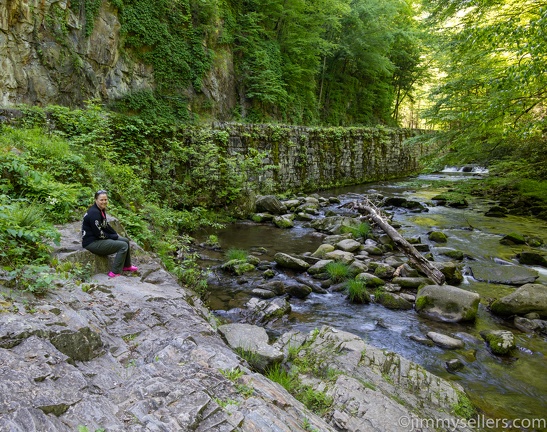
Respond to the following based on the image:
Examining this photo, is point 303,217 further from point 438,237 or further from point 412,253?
point 412,253

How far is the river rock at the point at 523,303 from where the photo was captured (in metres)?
5.70

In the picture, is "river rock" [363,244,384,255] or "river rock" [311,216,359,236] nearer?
"river rock" [363,244,384,255]

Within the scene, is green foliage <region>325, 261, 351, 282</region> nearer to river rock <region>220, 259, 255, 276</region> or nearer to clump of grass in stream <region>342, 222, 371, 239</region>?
river rock <region>220, 259, 255, 276</region>

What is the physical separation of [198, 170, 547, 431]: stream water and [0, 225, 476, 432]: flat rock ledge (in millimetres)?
668

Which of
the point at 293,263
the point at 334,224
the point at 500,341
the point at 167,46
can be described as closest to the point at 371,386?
the point at 500,341

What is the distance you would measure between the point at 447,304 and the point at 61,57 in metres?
14.8

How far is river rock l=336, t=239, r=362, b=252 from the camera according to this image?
8.91 m

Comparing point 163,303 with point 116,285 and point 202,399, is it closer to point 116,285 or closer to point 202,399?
point 116,285

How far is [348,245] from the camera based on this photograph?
9.02m

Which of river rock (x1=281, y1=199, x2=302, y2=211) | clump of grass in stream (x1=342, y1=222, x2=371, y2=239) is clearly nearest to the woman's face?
clump of grass in stream (x1=342, y1=222, x2=371, y2=239)

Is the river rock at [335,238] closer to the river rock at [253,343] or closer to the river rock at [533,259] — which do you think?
the river rock at [533,259]

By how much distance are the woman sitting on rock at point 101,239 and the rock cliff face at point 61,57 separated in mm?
9888

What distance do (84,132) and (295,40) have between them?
17.6 m

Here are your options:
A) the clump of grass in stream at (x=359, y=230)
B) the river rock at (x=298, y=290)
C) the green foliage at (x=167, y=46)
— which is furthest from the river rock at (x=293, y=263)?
the green foliage at (x=167, y=46)
